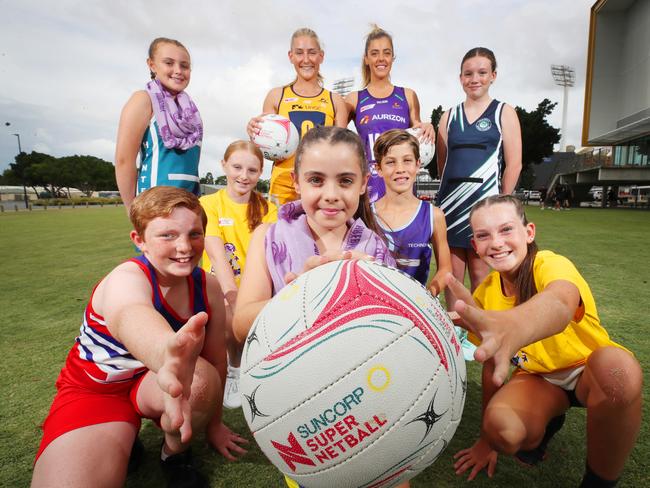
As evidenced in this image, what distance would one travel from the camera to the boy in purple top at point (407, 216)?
3244mm

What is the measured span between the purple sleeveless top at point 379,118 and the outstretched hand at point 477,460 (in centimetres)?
249

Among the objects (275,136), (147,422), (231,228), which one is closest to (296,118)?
(275,136)

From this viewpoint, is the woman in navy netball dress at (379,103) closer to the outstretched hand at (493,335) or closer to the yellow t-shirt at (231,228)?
the yellow t-shirt at (231,228)

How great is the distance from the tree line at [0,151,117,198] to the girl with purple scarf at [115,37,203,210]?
298ft

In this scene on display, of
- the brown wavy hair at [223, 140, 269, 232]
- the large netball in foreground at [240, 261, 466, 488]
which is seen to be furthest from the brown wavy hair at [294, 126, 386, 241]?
the brown wavy hair at [223, 140, 269, 232]

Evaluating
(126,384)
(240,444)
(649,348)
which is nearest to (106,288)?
(126,384)

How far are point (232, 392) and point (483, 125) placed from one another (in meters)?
3.33

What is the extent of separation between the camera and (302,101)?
13.6 feet

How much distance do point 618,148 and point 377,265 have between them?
4476cm

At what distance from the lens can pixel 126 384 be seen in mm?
2209

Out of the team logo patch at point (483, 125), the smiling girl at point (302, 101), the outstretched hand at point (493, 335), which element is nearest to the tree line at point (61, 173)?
the smiling girl at point (302, 101)

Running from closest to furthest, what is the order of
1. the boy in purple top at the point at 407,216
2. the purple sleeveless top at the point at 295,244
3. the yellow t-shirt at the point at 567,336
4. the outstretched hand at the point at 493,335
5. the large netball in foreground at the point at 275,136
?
1. the outstretched hand at the point at 493,335
2. the yellow t-shirt at the point at 567,336
3. the purple sleeveless top at the point at 295,244
4. the boy in purple top at the point at 407,216
5. the large netball in foreground at the point at 275,136

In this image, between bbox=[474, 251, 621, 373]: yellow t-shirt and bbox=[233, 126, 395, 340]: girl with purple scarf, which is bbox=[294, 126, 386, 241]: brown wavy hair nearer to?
bbox=[233, 126, 395, 340]: girl with purple scarf

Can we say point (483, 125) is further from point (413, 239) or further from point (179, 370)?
point (179, 370)
